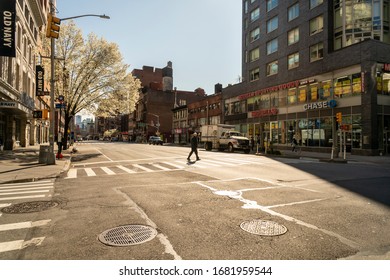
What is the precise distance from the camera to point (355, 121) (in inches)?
1101

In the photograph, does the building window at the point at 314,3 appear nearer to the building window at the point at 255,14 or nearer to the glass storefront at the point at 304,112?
the glass storefront at the point at 304,112

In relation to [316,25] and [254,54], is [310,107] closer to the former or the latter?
[316,25]

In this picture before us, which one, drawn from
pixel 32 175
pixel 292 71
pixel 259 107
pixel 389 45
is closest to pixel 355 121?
pixel 389 45

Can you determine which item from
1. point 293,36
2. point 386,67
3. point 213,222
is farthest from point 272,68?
point 213,222

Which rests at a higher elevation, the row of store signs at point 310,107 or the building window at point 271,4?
the building window at point 271,4

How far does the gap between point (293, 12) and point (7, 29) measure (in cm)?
Answer: 3371

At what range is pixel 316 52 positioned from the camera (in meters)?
33.5

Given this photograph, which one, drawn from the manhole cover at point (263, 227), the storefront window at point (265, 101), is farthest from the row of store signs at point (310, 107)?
the manhole cover at point (263, 227)

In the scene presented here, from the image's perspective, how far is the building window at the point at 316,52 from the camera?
32.7 metres

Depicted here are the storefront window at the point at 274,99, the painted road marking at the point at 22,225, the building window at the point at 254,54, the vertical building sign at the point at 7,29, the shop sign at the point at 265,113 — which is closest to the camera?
the painted road marking at the point at 22,225

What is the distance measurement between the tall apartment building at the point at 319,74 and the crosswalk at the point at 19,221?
850 inches
